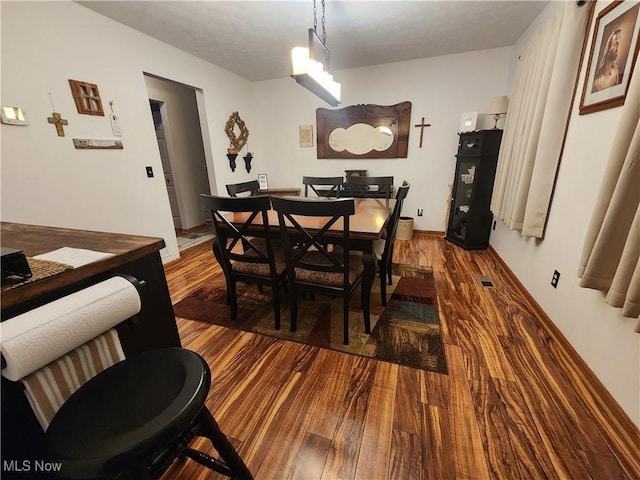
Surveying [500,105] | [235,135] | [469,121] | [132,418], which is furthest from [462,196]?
[132,418]

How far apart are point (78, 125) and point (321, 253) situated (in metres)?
2.32

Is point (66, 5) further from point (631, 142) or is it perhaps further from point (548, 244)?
point (548, 244)

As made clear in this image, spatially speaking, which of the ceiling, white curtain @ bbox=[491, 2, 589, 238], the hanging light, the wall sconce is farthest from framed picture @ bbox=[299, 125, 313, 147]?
white curtain @ bbox=[491, 2, 589, 238]

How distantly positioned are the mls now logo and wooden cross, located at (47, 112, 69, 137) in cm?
233

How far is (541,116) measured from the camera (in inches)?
76.7

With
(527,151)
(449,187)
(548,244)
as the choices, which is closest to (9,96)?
(527,151)

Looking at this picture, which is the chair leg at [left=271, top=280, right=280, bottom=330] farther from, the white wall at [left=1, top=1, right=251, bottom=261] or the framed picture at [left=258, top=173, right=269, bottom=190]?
the framed picture at [left=258, top=173, right=269, bottom=190]

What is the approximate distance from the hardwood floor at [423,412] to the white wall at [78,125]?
148cm

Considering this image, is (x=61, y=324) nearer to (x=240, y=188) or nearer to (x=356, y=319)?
(x=356, y=319)

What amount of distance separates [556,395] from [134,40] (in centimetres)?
423

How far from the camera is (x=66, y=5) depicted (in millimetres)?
2010

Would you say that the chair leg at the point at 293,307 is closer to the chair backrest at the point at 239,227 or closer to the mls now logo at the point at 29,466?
the chair backrest at the point at 239,227

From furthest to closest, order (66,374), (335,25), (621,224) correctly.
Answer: (335,25)
(621,224)
(66,374)

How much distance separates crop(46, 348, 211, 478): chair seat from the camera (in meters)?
0.57
